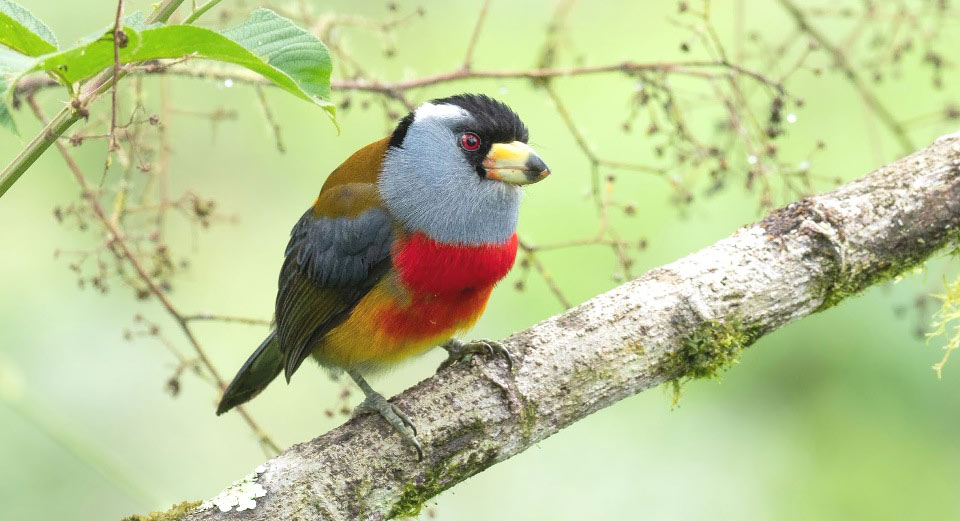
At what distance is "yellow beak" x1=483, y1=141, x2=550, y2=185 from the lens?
291 cm

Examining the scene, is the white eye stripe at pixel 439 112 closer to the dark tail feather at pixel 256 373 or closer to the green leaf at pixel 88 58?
the dark tail feather at pixel 256 373

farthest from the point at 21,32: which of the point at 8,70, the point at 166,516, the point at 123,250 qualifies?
the point at 123,250

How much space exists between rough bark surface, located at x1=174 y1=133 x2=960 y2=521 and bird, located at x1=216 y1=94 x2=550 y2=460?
307 mm

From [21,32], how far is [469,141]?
167cm

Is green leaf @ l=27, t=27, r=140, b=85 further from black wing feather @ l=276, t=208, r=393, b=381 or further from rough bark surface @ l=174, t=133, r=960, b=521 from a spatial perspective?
black wing feather @ l=276, t=208, r=393, b=381

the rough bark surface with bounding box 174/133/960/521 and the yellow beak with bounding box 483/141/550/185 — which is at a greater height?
the yellow beak with bounding box 483/141/550/185

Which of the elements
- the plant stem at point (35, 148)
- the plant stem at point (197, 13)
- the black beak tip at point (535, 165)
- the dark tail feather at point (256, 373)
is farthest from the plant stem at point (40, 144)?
the dark tail feather at point (256, 373)

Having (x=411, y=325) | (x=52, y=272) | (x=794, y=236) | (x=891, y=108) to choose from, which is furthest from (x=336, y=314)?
(x=891, y=108)

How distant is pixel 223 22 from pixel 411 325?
4.33 feet

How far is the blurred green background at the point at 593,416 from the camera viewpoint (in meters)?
4.27

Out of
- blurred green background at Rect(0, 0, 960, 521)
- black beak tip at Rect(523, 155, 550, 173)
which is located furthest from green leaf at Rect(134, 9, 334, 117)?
blurred green background at Rect(0, 0, 960, 521)

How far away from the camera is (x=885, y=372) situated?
14.2 ft

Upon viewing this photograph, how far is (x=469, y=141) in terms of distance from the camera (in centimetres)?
304

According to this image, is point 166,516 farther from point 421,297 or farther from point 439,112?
point 439,112
